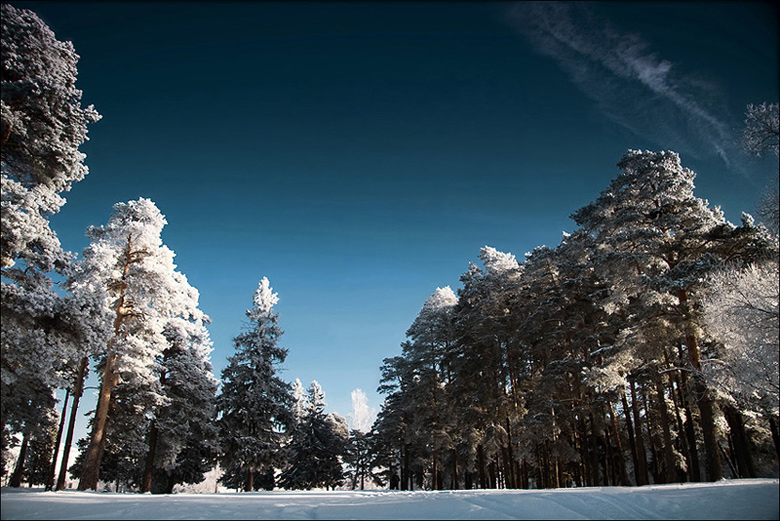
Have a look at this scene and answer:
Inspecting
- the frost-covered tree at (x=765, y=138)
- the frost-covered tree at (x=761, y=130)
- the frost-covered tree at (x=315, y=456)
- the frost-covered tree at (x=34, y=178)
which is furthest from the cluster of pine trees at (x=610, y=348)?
the frost-covered tree at (x=34, y=178)

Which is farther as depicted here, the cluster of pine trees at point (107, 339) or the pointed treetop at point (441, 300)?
the pointed treetop at point (441, 300)

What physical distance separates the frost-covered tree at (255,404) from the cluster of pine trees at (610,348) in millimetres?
10174

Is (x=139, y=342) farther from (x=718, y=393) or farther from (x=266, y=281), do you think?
(x=718, y=393)

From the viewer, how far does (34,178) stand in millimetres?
12469

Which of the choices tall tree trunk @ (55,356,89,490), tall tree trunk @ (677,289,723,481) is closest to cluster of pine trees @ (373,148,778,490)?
tall tree trunk @ (677,289,723,481)

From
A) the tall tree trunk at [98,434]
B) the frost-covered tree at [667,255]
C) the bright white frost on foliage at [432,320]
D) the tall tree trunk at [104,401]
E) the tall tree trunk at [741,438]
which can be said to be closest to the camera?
the frost-covered tree at [667,255]

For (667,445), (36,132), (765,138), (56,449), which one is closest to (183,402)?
(56,449)

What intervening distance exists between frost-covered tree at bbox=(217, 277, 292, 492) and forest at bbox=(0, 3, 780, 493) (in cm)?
13

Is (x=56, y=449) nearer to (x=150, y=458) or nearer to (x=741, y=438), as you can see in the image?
(x=150, y=458)

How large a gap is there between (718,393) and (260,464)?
24.6m

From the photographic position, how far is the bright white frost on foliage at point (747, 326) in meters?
11.6

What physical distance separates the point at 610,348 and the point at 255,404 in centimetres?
2171

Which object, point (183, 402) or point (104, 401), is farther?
point (183, 402)

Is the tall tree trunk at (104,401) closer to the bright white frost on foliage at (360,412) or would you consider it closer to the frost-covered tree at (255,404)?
the frost-covered tree at (255,404)
